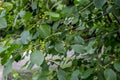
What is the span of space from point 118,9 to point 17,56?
1.64 feet

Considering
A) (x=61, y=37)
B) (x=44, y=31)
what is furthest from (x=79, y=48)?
(x=44, y=31)

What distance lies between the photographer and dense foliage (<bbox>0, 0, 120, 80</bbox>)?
3.90ft

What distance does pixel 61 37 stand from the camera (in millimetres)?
1302

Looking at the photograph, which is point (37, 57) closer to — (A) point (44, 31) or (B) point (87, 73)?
(A) point (44, 31)

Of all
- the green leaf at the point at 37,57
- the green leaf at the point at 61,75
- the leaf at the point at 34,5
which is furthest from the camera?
the leaf at the point at 34,5

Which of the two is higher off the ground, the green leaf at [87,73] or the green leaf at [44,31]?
the green leaf at [44,31]

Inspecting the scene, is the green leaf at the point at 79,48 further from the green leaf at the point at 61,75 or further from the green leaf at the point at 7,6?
the green leaf at the point at 7,6

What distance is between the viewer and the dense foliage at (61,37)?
1.19m

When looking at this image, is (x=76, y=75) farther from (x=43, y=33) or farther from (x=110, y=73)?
(x=43, y=33)

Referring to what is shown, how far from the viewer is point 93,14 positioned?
1.69m

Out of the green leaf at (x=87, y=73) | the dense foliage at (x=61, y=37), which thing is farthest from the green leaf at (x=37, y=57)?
the green leaf at (x=87, y=73)

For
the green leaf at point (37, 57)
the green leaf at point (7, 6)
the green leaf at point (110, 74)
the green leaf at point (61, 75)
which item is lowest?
the green leaf at point (110, 74)

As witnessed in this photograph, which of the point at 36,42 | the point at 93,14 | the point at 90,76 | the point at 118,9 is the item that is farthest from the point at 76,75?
the point at 93,14

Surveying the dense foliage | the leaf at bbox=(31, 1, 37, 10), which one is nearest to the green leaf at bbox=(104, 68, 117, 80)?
the dense foliage
